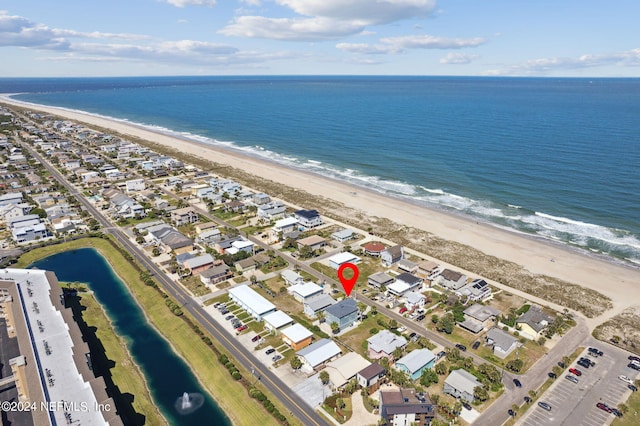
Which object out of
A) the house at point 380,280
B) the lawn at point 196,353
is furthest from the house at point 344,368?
the house at point 380,280

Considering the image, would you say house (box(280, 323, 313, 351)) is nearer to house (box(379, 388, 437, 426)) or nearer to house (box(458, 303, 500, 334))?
house (box(379, 388, 437, 426))

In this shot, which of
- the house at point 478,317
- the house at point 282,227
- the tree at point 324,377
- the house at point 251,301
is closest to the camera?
the tree at point 324,377

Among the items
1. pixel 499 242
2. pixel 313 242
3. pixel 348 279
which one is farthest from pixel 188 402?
pixel 499 242

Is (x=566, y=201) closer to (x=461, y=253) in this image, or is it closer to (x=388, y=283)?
(x=461, y=253)

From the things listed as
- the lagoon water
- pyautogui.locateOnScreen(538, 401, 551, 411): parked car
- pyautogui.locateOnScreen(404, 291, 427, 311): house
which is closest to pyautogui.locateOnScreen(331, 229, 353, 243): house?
pyautogui.locateOnScreen(404, 291, 427, 311): house

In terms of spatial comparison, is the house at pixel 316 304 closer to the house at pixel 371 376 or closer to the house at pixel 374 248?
the house at pixel 371 376

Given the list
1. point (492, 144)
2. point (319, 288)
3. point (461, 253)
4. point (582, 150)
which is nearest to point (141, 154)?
point (319, 288)
